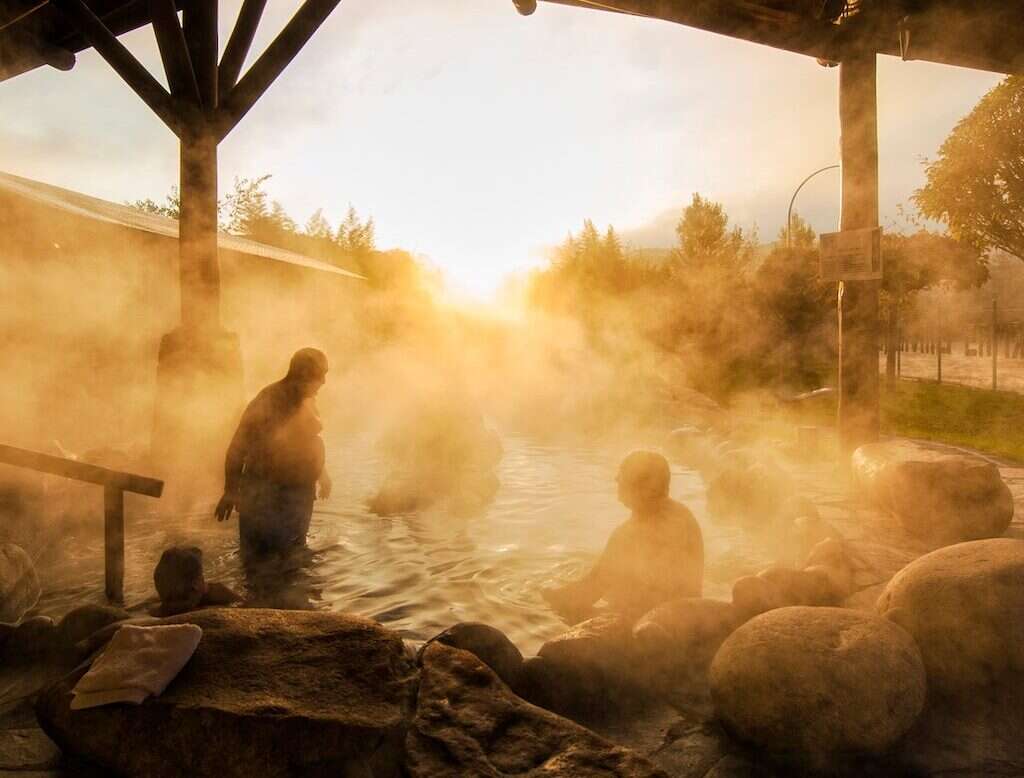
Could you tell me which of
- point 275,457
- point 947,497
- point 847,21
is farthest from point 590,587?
point 847,21

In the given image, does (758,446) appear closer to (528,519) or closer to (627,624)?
(528,519)

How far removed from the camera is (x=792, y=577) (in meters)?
2.95

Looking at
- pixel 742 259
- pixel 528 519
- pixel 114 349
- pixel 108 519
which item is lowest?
pixel 528 519

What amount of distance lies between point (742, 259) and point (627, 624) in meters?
31.7

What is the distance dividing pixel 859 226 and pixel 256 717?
5213 millimetres

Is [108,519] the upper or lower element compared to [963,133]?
lower

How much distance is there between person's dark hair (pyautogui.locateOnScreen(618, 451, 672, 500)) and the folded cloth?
2001mm

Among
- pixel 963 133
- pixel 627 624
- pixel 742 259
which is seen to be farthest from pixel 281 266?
pixel 742 259

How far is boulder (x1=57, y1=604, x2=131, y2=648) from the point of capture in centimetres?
277

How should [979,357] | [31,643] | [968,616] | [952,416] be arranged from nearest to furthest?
[968,616], [31,643], [952,416], [979,357]

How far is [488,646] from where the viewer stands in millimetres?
2463

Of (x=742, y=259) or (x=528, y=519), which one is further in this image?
(x=742, y=259)

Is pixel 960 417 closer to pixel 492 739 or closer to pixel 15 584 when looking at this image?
pixel 492 739

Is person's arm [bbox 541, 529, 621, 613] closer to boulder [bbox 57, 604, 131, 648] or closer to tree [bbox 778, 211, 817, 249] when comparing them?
boulder [bbox 57, 604, 131, 648]
